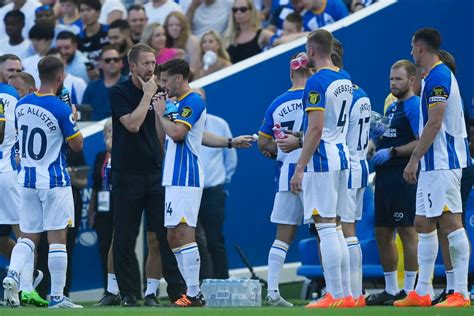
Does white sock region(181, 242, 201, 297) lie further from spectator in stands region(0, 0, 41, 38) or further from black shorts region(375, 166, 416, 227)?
spectator in stands region(0, 0, 41, 38)

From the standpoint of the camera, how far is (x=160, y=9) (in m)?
19.4

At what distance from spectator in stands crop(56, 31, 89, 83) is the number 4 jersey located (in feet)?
21.4

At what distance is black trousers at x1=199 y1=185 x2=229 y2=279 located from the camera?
601 inches

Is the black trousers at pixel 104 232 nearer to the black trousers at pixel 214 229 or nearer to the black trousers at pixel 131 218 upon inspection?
the black trousers at pixel 214 229

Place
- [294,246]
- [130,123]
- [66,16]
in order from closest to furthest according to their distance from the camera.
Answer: [130,123] < [294,246] < [66,16]

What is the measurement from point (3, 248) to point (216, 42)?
5.26m

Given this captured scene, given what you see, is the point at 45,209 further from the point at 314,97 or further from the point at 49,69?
the point at 314,97

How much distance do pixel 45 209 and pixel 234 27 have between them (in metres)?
6.90

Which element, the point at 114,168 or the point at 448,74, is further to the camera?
the point at 114,168

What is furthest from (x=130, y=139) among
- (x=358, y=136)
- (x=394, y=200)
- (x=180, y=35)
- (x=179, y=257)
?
(x=180, y=35)

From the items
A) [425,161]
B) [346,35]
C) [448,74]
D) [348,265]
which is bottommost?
[348,265]

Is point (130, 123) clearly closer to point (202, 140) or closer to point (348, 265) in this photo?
point (202, 140)

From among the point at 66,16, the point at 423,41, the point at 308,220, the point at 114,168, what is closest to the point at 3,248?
the point at 114,168

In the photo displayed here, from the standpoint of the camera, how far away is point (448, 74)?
11.5 meters
